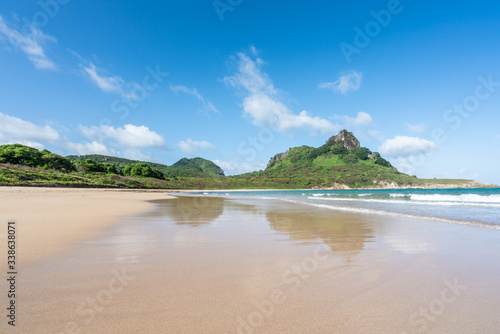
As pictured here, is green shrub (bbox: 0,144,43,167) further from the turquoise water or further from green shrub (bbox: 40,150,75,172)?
the turquoise water

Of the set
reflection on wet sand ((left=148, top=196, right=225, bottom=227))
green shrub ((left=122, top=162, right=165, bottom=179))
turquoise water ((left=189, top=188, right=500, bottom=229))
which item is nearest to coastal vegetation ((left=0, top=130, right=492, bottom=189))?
green shrub ((left=122, top=162, right=165, bottom=179))

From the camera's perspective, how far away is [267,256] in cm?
588

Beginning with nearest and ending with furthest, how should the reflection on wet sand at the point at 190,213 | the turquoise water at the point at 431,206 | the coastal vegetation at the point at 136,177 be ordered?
the reflection on wet sand at the point at 190,213 → the turquoise water at the point at 431,206 → the coastal vegetation at the point at 136,177

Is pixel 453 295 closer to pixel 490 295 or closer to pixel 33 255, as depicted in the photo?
pixel 490 295

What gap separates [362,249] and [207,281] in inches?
183

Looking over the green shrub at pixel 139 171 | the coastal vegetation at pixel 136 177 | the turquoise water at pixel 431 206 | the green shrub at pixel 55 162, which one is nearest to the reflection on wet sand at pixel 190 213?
the turquoise water at pixel 431 206

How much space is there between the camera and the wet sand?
9.26 ft

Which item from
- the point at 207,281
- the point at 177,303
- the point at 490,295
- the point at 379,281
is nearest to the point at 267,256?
the point at 207,281

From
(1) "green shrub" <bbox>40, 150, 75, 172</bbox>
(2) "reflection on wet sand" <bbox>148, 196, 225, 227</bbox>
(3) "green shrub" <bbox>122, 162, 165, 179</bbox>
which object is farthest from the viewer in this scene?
(3) "green shrub" <bbox>122, 162, 165, 179</bbox>

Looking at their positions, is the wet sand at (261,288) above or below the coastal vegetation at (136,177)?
below

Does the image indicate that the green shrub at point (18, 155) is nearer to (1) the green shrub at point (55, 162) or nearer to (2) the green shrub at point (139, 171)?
(1) the green shrub at point (55, 162)

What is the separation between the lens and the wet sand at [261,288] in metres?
2.82

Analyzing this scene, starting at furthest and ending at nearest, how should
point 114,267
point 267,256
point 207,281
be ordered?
point 267,256, point 114,267, point 207,281

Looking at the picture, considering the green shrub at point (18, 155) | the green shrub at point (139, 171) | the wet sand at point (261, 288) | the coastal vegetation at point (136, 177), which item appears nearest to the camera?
the wet sand at point (261, 288)
